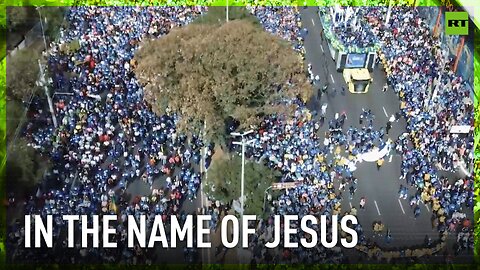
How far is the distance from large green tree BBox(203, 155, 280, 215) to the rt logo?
16.3 meters

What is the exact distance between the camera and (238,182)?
1087 inches

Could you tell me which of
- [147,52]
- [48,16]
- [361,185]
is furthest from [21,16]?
[361,185]

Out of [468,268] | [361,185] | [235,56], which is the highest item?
[235,56]

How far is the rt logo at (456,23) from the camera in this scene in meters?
36.6

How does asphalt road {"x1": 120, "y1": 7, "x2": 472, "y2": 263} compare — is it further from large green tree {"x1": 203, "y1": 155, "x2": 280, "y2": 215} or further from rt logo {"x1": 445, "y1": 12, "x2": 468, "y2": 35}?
rt logo {"x1": 445, "y1": 12, "x2": 468, "y2": 35}

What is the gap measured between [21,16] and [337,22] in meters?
20.4

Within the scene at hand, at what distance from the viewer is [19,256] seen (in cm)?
2644

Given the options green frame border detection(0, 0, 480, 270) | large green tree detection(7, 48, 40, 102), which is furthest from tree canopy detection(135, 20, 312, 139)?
green frame border detection(0, 0, 480, 270)

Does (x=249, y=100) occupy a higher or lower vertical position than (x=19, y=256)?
higher

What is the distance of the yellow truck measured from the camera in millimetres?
37656

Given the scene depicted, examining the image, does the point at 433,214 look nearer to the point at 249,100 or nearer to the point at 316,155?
the point at 316,155

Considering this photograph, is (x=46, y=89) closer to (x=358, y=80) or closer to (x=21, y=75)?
(x=21, y=75)

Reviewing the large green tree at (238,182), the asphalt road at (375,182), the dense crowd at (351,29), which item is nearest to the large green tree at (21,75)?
the asphalt road at (375,182)

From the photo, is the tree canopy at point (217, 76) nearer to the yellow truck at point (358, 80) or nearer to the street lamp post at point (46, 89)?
the street lamp post at point (46, 89)
